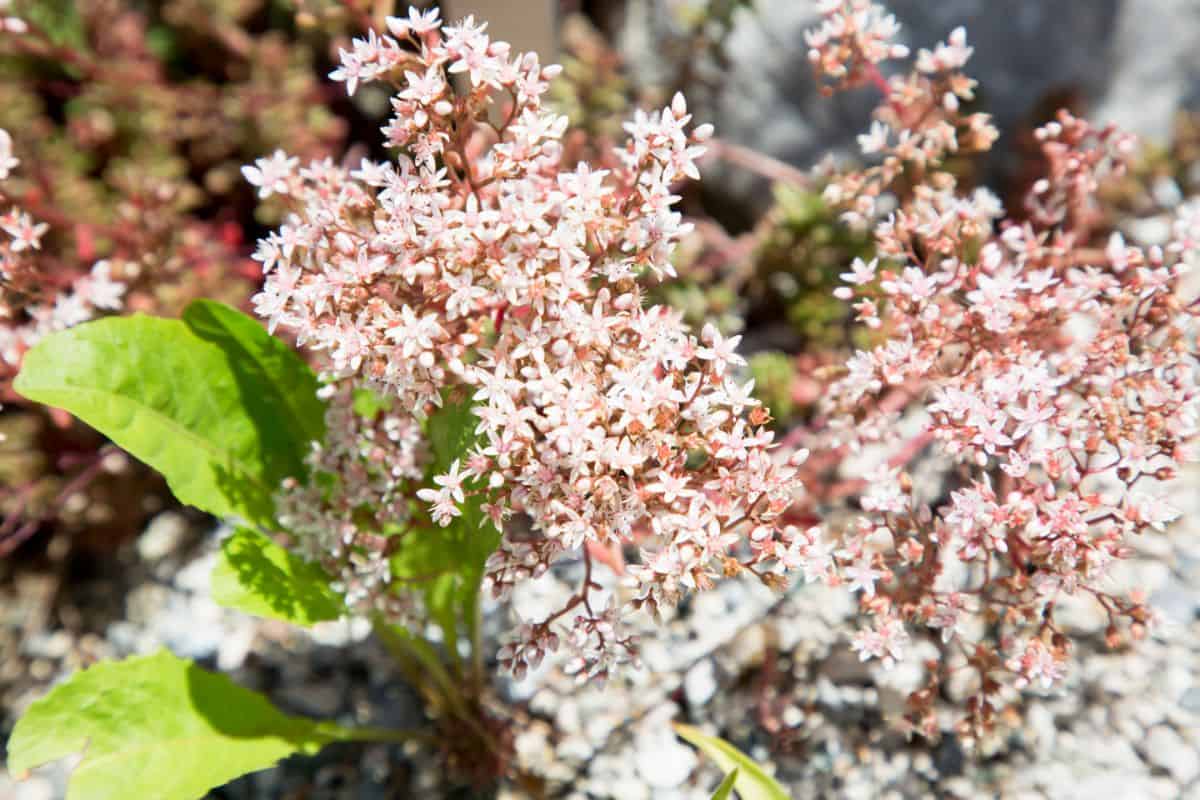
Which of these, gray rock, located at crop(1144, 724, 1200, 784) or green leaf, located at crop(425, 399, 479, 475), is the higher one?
gray rock, located at crop(1144, 724, 1200, 784)

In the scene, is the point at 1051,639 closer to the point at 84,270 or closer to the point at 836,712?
the point at 836,712

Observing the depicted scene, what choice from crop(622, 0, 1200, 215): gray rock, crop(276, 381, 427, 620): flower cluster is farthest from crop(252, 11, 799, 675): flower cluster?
crop(622, 0, 1200, 215): gray rock

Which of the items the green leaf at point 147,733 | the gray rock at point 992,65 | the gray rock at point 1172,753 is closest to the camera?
the green leaf at point 147,733

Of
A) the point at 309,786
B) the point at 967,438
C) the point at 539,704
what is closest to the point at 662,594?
the point at 967,438

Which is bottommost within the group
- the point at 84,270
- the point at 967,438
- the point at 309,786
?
the point at 309,786

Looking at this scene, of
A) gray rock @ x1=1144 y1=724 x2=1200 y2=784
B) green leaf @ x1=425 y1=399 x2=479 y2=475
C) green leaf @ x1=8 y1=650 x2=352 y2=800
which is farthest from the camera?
gray rock @ x1=1144 y1=724 x2=1200 y2=784

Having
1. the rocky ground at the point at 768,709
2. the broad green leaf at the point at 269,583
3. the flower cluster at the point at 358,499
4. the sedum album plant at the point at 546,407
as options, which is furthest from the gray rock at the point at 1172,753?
the broad green leaf at the point at 269,583

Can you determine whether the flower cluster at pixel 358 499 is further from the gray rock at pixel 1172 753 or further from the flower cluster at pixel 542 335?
the gray rock at pixel 1172 753

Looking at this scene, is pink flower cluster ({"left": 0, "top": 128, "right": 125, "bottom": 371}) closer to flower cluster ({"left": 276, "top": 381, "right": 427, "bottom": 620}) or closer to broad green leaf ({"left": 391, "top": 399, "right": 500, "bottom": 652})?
flower cluster ({"left": 276, "top": 381, "right": 427, "bottom": 620})
